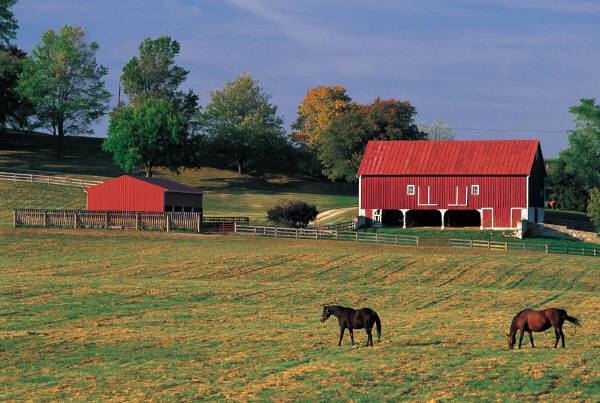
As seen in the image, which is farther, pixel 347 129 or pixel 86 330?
pixel 347 129

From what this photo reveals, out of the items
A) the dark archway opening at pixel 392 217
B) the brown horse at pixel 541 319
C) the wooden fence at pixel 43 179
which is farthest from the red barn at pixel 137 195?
the brown horse at pixel 541 319

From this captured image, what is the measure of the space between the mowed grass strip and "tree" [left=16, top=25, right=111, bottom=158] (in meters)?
65.2

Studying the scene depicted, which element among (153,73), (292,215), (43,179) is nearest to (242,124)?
(153,73)

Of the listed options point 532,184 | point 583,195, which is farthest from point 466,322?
point 583,195

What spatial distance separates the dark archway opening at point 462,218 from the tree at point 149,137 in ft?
116

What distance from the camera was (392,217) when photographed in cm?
9081

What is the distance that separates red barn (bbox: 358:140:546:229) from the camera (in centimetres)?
8619

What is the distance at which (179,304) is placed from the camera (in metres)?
33.2

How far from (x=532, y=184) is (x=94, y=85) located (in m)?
63.0

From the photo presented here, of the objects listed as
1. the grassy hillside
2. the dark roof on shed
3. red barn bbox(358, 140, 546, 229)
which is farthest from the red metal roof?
the dark roof on shed

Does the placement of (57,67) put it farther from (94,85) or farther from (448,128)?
(448,128)

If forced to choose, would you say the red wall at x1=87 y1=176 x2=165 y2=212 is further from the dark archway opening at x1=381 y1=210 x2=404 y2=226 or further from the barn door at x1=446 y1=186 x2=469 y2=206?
the barn door at x1=446 y1=186 x2=469 y2=206

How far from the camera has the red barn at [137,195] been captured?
2970 inches

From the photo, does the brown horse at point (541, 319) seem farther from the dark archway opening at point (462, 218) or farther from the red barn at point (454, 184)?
the dark archway opening at point (462, 218)
